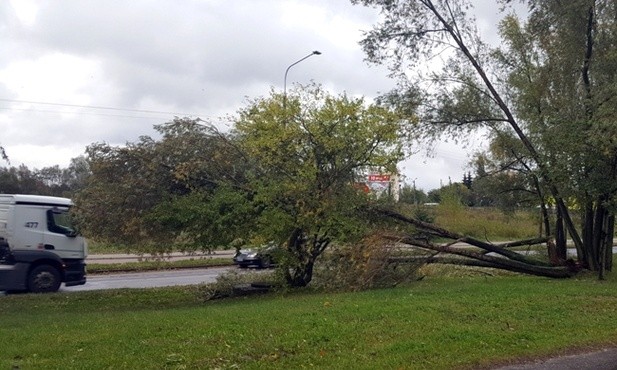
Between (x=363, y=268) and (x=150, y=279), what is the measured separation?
1159 cm

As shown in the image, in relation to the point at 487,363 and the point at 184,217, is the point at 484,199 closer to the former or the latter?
the point at 184,217

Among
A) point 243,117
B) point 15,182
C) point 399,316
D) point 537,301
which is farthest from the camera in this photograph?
point 15,182

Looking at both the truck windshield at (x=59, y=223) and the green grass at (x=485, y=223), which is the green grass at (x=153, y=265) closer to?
the truck windshield at (x=59, y=223)

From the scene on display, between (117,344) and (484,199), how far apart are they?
2249 cm

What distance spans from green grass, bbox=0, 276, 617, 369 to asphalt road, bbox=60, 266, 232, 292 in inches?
318

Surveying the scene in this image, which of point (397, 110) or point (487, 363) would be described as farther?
point (397, 110)

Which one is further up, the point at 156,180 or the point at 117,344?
the point at 156,180

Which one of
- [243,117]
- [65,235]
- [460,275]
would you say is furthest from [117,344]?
[460,275]

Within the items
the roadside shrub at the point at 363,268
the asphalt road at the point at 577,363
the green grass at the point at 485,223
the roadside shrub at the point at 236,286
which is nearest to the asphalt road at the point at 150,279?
the roadside shrub at the point at 236,286

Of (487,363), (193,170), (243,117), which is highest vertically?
(243,117)

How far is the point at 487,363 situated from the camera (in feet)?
29.3

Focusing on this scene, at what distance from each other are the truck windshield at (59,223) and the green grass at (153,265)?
342 inches

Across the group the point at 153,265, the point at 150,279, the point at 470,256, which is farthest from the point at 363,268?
the point at 153,265

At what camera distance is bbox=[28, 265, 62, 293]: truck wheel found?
1981 centimetres
